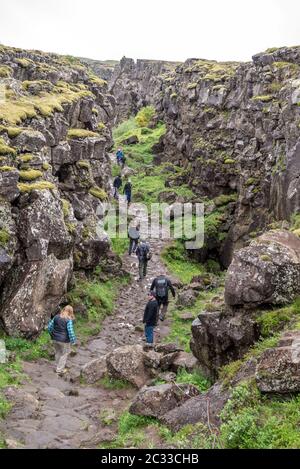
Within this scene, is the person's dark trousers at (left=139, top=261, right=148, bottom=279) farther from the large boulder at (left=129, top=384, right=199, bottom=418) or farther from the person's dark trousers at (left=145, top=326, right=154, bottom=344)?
the large boulder at (left=129, top=384, right=199, bottom=418)

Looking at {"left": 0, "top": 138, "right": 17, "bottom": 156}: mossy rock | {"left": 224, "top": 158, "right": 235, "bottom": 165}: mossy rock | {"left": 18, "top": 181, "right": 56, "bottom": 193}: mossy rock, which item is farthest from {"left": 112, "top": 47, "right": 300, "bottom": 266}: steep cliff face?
{"left": 0, "top": 138, "right": 17, "bottom": 156}: mossy rock

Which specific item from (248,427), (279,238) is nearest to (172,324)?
(279,238)

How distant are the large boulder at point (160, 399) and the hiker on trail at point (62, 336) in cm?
462

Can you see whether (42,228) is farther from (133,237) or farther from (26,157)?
(133,237)

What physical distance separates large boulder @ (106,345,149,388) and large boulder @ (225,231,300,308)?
3.62 metres

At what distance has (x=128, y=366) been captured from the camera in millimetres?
15211

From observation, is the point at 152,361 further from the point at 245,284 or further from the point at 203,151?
the point at 203,151

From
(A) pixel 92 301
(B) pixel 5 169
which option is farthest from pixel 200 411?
(A) pixel 92 301

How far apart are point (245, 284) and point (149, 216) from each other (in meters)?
29.7

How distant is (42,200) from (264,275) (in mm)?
9858

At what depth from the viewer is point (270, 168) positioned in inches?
1315

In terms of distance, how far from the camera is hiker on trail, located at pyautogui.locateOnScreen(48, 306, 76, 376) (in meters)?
16.2

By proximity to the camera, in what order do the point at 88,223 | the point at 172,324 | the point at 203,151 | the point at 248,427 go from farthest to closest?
the point at 203,151
the point at 88,223
the point at 172,324
the point at 248,427
